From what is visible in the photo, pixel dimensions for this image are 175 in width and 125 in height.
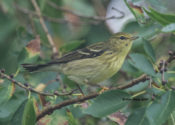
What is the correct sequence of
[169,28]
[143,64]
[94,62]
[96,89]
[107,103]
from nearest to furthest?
[169,28] → [107,103] → [143,64] → [96,89] → [94,62]

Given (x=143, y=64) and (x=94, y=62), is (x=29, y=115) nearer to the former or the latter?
(x=143, y=64)

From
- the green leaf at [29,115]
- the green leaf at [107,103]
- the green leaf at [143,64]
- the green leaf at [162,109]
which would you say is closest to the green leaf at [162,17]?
the green leaf at [143,64]

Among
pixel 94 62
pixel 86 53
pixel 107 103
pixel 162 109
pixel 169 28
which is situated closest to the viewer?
pixel 169 28

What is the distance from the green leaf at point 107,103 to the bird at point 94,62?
151 centimetres

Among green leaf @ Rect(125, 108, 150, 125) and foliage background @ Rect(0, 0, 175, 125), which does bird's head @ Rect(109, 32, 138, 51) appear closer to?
foliage background @ Rect(0, 0, 175, 125)

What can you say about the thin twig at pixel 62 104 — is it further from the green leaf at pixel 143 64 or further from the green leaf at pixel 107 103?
the green leaf at pixel 143 64

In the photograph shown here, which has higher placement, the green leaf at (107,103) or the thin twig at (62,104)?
the thin twig at (62,104)

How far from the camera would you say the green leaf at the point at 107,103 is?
2803mm

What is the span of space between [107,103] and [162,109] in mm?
474

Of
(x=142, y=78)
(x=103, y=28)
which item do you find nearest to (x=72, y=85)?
(x=142, y=78)

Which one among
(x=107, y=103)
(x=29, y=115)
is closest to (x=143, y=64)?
(x=107, y=103)

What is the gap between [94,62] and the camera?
4.83 meters

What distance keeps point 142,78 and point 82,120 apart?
262 cm

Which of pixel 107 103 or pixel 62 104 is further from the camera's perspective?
pixel 62 104
